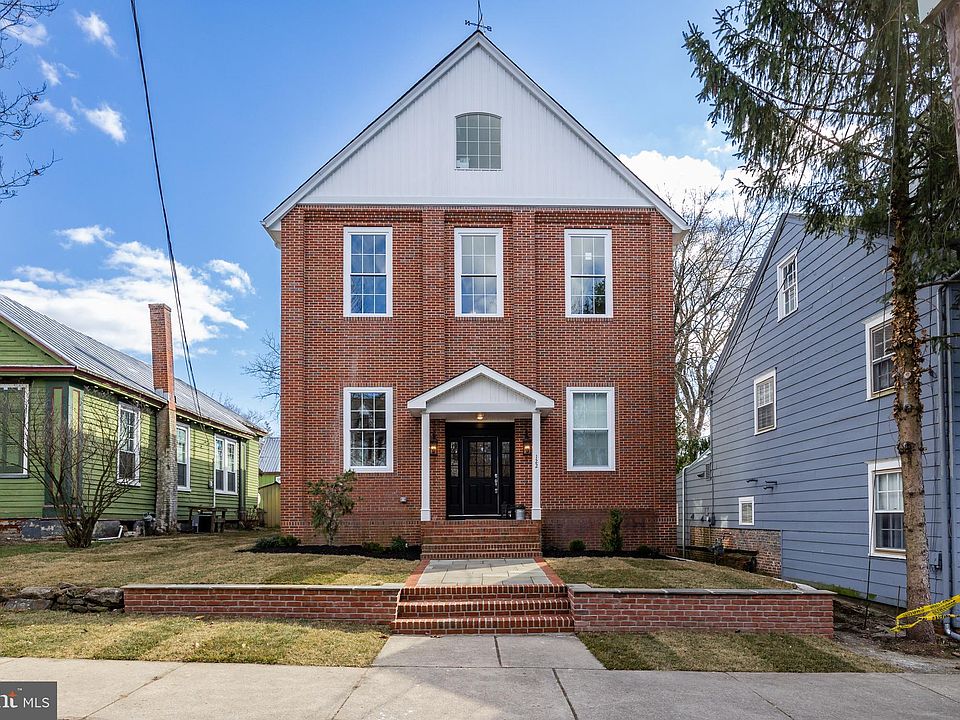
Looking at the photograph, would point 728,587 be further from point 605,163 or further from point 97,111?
point 97,111

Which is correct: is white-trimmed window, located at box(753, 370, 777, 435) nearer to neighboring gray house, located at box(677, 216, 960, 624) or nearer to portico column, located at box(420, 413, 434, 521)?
neighboring gray house, located at box(677, 216, 960, 624)

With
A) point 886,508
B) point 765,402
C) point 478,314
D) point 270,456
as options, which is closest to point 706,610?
point 886,508

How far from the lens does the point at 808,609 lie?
30.6ft

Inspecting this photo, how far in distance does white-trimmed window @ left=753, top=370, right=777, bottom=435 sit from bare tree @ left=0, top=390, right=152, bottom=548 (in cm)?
1330

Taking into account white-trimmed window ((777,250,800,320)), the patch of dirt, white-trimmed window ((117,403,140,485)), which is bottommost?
the patch of dirt

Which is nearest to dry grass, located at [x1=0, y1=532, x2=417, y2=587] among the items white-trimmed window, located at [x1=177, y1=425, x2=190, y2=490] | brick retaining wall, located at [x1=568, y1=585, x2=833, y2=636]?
brick retaining wall, located at [x1=568, y1=585, x2=833, y2=636]

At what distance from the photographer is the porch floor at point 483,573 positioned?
1063 cm

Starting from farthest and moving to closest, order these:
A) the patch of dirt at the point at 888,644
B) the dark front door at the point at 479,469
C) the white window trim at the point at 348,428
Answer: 1. the dark front door at the point at 479,469
2. the white window trim at the point at 348,428
3. the patch of dirt at the point at 888,644

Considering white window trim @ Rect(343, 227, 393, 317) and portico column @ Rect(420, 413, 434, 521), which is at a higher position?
white window trim @ Rect(343, 227, 393, 317)

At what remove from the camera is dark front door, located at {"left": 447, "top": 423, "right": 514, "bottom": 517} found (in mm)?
16125

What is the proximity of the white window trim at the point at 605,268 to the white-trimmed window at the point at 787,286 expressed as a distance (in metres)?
3.30

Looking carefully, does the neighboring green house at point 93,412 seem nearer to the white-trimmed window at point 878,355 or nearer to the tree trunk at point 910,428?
the white-trimmed window at point 878,355

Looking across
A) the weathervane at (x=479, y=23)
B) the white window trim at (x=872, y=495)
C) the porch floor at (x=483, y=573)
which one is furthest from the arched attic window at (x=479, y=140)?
the white window trim at (x=872, y=495)

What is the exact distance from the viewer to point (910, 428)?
9758 millimetres
